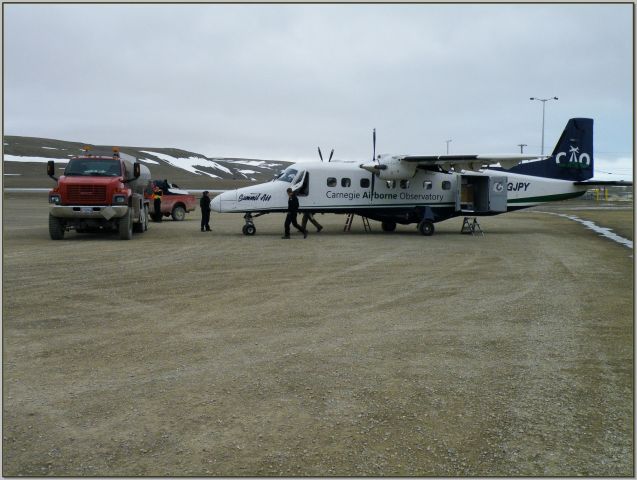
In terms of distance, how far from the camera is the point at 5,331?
21.1ft

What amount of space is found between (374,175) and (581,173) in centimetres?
914

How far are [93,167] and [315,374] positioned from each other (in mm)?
14943

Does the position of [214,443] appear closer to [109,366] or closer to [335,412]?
[335,412]

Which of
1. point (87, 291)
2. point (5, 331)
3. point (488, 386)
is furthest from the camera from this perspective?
point (87, 291)

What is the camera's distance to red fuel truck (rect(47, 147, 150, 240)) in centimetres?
1647

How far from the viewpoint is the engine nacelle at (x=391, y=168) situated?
20047 mm

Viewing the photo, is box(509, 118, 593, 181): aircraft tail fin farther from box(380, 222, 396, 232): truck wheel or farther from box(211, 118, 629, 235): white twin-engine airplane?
box(380, 222, 396, 232): truck wheel

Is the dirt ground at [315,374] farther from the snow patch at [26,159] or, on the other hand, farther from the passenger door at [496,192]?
the snow patch at [26,159]

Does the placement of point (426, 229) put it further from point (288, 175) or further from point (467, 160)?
point (288, 175)

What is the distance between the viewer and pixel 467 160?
62.7 ft

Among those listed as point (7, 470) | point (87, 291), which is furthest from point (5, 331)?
point (7, 470)

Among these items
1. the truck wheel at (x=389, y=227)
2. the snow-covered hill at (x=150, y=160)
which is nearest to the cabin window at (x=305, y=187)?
the truck wheel at (x=389, y=227)

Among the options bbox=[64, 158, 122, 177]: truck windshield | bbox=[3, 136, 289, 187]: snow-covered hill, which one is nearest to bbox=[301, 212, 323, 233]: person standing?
bbox=[64, 158, 122, 177]: truck windshield

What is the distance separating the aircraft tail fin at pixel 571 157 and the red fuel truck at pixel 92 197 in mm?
15425
